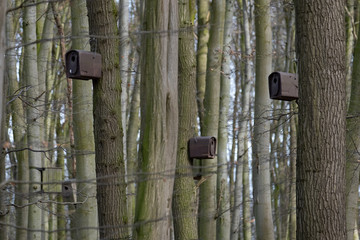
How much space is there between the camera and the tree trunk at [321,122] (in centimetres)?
611

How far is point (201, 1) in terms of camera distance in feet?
33.7

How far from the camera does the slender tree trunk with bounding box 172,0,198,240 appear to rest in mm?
7301

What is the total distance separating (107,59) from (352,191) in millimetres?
4140

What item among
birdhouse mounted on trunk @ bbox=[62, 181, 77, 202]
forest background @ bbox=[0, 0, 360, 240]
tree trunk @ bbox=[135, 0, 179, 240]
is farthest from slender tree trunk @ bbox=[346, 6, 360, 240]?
birdhouse mounted on trunk @ bbox=[62, 181, 77, 202]

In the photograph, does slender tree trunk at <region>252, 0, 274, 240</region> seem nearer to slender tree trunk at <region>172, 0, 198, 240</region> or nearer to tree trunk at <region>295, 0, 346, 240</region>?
slender tree trunk at <region>172, 0, 198, 240</region>

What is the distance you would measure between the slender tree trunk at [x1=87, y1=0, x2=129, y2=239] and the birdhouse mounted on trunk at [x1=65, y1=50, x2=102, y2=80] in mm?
131

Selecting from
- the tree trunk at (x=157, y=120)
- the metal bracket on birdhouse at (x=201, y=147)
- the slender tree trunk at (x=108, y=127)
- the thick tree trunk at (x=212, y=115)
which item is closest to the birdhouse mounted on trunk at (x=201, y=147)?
the metal bracket on birdhouse at (x=201, y=147)

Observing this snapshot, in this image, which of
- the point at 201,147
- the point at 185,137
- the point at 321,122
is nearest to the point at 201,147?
the point at 201,147

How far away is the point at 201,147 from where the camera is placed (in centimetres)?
728

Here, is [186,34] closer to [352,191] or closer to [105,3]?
[105,3]

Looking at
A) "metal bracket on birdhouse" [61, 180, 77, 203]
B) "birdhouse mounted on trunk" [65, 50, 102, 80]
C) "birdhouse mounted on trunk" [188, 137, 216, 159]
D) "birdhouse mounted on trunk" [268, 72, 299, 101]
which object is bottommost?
"metal bracket on birdhouse" [61, 180, 77, 203]

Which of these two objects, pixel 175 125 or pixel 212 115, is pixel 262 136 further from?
pixel 175 125

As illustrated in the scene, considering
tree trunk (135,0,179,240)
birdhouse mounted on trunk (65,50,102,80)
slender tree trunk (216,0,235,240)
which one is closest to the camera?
tree trunk (135,0,179,240)

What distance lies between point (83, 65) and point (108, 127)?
0.74 m
